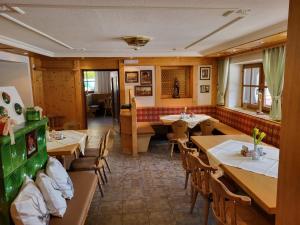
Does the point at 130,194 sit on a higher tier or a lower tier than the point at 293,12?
lower

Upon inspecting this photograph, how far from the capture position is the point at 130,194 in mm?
3408

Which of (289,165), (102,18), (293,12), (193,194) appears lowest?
(193,194)

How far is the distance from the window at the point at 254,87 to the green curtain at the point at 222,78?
445mm

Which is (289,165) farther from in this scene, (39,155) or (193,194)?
(39,155)

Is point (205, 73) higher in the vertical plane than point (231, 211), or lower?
higher

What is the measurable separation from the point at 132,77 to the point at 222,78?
2444mm

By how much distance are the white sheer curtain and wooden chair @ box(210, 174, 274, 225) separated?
9942 millimetres

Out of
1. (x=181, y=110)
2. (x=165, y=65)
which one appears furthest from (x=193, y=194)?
(x=165, y=65)

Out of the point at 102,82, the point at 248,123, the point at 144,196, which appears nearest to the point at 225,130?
the point at 248,123

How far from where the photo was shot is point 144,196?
335 cm

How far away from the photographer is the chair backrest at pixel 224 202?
1786 millimetres

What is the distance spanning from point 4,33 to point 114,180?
280 cm

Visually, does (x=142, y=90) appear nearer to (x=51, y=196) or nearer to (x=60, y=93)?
(x=60, y=93)

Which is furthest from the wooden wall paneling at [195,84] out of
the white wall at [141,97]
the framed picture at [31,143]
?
the framed picture at [31,143]
